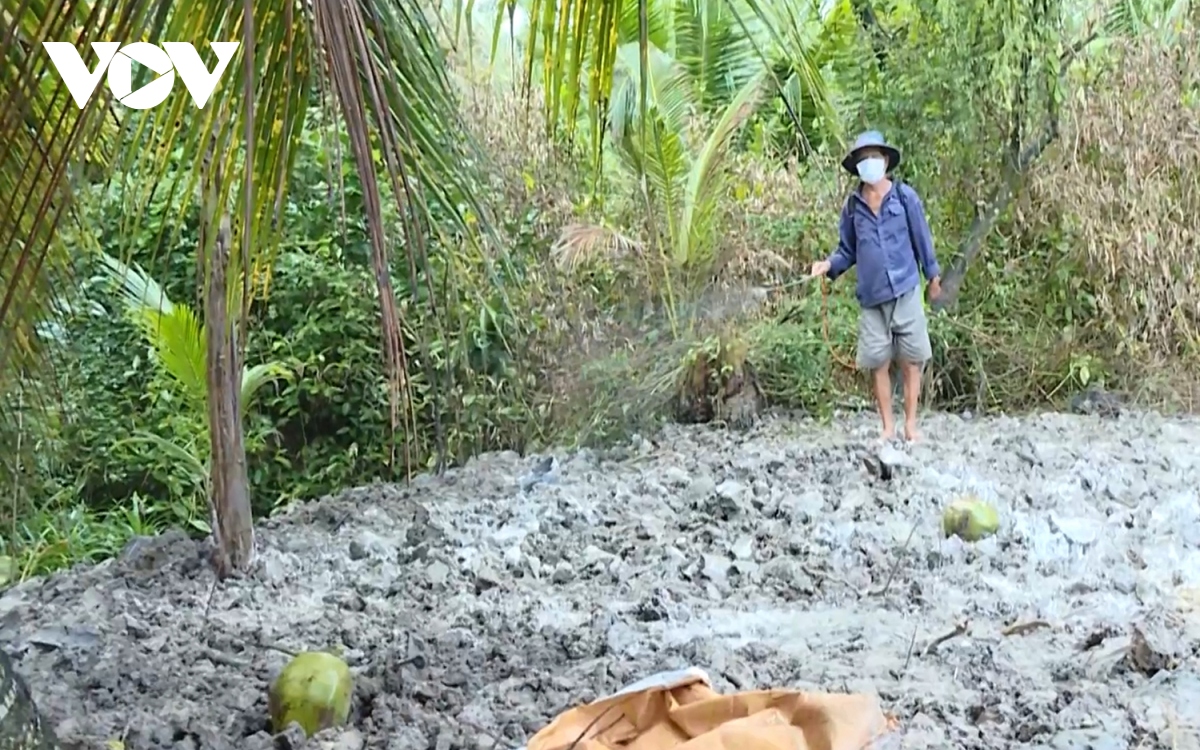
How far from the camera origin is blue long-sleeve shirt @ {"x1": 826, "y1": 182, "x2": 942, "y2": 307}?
10.1 feet

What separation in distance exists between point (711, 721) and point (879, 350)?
206 centimetres

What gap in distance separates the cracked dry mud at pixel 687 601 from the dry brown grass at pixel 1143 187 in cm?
57

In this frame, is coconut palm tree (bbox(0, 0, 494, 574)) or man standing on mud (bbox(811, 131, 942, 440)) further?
man standing on mud (bbox(811, 131, 942, 440))

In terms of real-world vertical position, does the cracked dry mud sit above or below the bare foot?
below

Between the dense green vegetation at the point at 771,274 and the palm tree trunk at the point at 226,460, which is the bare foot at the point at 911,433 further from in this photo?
the palm tree trunk at the point at 226,460

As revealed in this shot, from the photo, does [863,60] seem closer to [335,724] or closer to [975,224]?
[975,224]

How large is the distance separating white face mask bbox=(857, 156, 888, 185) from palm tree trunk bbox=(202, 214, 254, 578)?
5.34ft

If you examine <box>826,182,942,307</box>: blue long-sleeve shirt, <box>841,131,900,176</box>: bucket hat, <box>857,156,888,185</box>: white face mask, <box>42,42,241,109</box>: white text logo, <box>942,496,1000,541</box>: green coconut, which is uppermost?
<box>841,131,900,176</box>: bucket hat

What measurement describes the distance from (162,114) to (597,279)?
2778 millimetres

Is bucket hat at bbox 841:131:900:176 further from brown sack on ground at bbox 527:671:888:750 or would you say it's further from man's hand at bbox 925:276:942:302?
brown sack on ground at bbox 527:671:888:750

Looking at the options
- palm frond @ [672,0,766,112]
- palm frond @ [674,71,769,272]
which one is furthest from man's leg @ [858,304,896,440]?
palm frond @ [672,0,766,112]

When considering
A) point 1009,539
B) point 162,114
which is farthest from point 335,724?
point 1009,539

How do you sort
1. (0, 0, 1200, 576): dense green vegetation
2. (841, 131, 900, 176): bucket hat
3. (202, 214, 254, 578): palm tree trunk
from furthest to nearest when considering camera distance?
1. (0, 0, 1200, 576): dense green vegetation
2. (841, 131, 900, 176): bucket hat
3. (202, 214, 254, 578): palm tree trunk

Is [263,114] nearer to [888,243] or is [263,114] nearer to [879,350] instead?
[888,243]
